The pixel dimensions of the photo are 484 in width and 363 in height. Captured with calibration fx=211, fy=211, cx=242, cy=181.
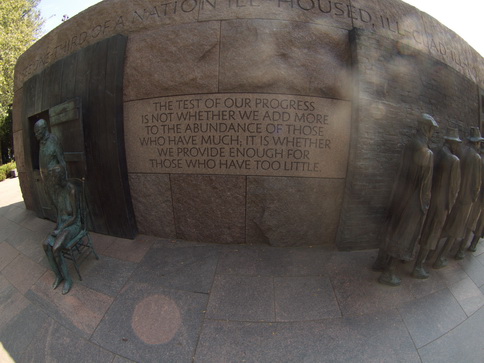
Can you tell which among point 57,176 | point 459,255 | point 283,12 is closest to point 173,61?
point 283,12

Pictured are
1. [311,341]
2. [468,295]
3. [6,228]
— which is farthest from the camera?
[6,228]

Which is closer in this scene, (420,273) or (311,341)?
(311,341)

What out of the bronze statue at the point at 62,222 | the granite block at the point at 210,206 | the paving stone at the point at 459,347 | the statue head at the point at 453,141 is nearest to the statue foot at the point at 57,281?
the bronze statue at the point at 62,222

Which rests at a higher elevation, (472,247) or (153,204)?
(153,204)

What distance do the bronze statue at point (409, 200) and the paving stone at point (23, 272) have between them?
524 cm

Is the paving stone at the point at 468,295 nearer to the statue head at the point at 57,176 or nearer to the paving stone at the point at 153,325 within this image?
the paving stone at the point at 153,325

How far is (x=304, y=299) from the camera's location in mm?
2736

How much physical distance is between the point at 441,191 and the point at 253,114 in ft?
9.93

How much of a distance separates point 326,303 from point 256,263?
3.71ft

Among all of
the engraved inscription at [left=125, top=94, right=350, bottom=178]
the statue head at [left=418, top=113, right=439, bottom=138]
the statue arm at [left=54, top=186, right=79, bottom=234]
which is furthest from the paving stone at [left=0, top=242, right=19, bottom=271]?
the statue head at [left=418, top=113, right=439, bottom=138]

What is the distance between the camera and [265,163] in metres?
3.76

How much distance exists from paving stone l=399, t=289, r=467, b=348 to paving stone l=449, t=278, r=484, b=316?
90 millimetres

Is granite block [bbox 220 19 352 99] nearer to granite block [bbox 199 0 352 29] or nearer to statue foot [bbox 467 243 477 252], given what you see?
granite block [bbox 199 0 352 29]

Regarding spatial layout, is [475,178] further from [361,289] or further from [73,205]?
[73,205]
